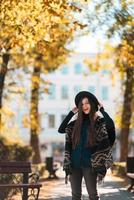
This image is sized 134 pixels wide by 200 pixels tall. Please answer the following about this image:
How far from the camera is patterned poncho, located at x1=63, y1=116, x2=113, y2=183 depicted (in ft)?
33.9

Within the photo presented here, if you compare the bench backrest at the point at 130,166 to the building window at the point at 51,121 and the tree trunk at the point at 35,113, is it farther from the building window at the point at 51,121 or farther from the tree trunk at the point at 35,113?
the building window at the point at 51,121

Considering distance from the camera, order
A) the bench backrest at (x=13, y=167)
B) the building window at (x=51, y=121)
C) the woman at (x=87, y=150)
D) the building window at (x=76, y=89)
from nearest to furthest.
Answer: the woman at (x=87, y=150)
the bench backrest at (x=13, y=167)
the building window at (x=51, y=121)
the building window at (x=76, y=89)

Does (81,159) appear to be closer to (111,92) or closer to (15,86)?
(15,86)

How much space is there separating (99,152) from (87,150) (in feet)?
0.66

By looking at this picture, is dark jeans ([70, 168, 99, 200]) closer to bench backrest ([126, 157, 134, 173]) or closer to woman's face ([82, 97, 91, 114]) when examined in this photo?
woman's face ([82, 97, 91, 114])

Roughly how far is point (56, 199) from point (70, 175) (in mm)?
7757

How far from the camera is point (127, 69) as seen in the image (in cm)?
3106

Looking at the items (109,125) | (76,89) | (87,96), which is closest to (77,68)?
(76,89)

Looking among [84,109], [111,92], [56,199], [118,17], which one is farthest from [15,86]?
[111,92]

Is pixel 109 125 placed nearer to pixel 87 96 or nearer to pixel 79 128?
pixel 79 128

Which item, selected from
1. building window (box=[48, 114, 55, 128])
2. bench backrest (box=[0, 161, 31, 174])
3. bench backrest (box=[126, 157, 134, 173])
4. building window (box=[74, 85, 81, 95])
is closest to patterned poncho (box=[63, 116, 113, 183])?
bench backrest (box=[0, 161, 31, 174])

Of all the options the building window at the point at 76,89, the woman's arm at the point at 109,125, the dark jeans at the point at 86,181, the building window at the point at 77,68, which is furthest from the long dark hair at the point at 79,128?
the building window at the point at 77,68

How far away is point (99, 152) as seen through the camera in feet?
34.1

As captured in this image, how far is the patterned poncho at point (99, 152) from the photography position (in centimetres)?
1034
